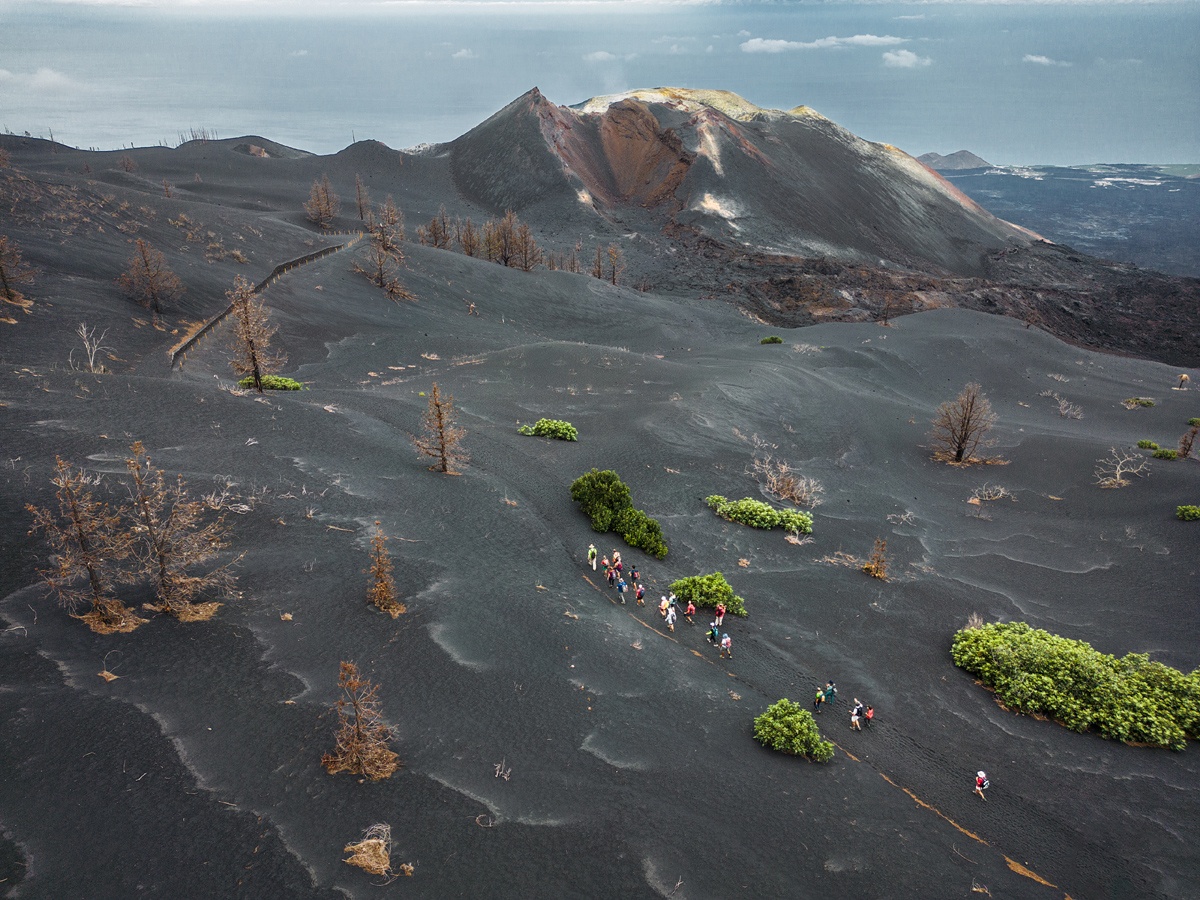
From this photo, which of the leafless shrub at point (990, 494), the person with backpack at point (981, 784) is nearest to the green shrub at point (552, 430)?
the leafless shrub at point (990, 494)

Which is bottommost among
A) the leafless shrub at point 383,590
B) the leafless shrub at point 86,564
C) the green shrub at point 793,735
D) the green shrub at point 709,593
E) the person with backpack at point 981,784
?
the person with backpack at point 981,784

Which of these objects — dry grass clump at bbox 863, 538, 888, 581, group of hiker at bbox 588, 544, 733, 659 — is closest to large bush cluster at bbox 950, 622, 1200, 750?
dry grass clump at bbox 863, 538, 888, 581

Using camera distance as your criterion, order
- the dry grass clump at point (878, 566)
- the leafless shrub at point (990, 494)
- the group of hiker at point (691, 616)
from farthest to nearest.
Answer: the leafless shrub at point (990, 494) → the dry grass clump at point (878, 566) → the group of hiker at point (691, 616)

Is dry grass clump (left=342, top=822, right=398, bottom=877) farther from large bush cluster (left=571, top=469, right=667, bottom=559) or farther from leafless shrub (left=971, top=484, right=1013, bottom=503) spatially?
leafless shrub (left=971, top=484, right=1013, bottom=503)

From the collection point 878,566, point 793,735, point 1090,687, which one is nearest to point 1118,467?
point 878,566

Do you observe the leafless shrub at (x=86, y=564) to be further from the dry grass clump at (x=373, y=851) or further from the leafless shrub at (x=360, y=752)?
the dry grass clump at (x=373, y=851)
